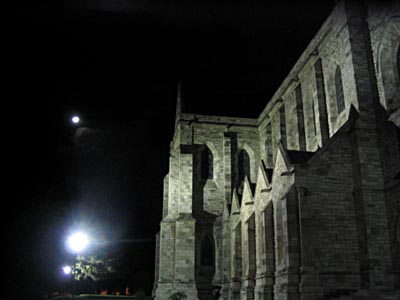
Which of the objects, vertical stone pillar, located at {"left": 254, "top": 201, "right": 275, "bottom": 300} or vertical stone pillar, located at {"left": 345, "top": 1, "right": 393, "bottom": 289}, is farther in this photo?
vertical stone pillar, located at {"left": 254, "top": 201, "right": 275, "bottom": 300}

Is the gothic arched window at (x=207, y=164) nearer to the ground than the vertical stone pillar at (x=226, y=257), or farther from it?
farther from it

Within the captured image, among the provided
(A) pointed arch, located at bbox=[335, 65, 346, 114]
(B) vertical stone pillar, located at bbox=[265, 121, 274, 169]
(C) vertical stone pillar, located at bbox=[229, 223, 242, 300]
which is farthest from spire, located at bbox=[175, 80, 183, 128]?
(A) pointed arch, located at bbox=[335, 65, 346, 114]

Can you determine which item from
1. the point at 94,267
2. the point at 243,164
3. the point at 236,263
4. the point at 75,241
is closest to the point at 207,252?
the point at 236,263

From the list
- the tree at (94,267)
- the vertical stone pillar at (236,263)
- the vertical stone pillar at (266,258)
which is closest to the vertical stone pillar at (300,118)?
the vertical stone pillar at (236,263)

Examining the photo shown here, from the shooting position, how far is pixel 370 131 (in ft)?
60.0

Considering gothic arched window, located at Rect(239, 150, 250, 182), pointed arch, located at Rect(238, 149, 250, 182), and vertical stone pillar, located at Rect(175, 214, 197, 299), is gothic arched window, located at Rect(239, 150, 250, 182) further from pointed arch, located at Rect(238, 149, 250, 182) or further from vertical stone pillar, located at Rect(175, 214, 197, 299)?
vertical stone pillar, located at Rect(175, 214, 197, 299)

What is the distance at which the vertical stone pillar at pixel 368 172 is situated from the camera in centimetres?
1642

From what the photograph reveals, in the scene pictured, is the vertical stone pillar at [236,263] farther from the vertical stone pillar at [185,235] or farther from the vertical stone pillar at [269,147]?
the vertical stone pillar at [269,147]

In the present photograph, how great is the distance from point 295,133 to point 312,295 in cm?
1455

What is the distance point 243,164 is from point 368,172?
1876cm

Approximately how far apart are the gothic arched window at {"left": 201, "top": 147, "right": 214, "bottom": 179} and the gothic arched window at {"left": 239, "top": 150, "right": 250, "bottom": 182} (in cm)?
244

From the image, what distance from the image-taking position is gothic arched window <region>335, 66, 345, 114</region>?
75.8ft

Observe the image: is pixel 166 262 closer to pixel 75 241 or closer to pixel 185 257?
pixel 185 257

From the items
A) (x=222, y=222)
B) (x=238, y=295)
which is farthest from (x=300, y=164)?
(x=222, y=222)
